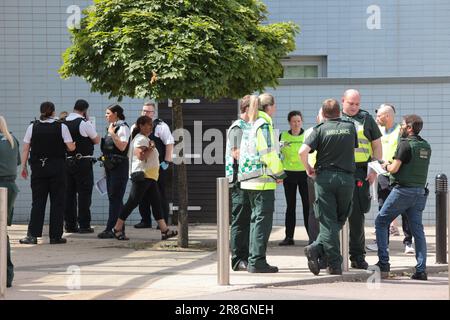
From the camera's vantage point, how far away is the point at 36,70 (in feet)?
58.6

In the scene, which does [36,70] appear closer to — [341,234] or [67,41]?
[67,41]

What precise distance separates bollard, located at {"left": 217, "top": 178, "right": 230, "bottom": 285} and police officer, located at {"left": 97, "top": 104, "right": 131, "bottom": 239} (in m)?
5.28

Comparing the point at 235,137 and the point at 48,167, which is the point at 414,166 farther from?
the point at 48,167

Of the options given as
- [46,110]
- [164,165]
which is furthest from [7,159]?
[164,165]

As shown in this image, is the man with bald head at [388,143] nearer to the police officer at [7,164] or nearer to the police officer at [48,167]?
the police officer at [48,167]

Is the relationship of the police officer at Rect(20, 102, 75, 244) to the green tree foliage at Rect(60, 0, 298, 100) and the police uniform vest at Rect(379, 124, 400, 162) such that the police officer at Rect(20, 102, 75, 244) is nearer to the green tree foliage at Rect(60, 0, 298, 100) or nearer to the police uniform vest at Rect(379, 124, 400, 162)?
the green tree foliage at Rect(60, 0, 298, 100)

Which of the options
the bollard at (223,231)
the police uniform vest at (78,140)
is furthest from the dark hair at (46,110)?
the bollard at (223,231)

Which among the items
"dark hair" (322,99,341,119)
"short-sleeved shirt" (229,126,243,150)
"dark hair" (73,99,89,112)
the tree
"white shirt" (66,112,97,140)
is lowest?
"short-sleeved shirt" (229,126,243,150)

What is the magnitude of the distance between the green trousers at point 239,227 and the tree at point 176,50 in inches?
73.6

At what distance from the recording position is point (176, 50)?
12516 mm

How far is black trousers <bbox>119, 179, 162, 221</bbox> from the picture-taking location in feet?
47.1

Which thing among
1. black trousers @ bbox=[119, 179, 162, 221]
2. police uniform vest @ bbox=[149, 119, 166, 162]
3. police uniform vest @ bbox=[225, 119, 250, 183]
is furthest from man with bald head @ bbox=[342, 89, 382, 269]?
police uniform vest @ bbox=[149, 119, 166, 162]

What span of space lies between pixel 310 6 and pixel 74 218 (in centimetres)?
582

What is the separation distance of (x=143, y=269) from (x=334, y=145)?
2.64 m
